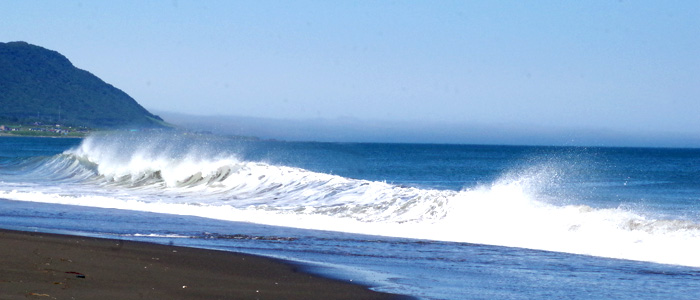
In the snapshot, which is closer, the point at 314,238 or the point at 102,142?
the point at 314,238

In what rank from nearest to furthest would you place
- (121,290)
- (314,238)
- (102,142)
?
(121,290) < (314,238) < (102,142)

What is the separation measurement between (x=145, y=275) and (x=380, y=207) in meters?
Result: 10.3

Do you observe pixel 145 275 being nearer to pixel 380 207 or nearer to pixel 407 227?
pixel 407 227

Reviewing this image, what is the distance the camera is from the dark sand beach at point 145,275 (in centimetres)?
819

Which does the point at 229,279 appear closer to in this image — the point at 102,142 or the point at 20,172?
the point at 20,172

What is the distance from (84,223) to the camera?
15.6 meters

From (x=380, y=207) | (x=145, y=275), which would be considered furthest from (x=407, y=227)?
(x=145, y=275)

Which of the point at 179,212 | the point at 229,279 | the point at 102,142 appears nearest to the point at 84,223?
the point at 179,212

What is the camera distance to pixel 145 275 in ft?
30.5

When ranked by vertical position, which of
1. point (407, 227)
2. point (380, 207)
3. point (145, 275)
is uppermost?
point (380, 207)

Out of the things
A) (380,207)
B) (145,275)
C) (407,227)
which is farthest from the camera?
(380,207)

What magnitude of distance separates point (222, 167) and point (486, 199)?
1324cm

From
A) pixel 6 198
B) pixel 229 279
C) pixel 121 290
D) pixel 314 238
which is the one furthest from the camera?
pixel 6 198

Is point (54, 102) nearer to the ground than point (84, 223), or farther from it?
farther from it
